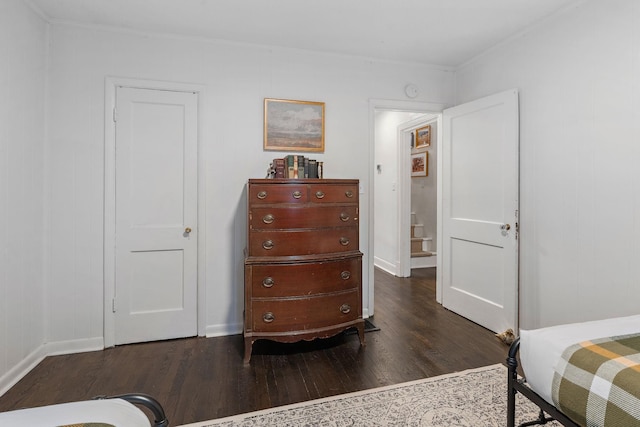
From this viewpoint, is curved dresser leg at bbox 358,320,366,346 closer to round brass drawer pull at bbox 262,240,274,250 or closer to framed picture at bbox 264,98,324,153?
round brass drawer pull at bbox 262,240,274,250

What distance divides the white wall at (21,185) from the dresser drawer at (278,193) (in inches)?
59.1

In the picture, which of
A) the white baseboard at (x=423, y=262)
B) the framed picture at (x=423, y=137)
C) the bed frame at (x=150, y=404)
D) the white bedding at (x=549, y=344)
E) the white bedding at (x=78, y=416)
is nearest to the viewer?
the white bedding at (x=78, y=416)

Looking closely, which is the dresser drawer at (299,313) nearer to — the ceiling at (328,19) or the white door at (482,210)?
the white door at (482,210)

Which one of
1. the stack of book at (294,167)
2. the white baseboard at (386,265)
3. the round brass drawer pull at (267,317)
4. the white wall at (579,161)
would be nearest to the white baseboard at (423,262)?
the white baseboard at (386,265)

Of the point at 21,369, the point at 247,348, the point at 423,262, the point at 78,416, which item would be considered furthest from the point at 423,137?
the point at 78,416

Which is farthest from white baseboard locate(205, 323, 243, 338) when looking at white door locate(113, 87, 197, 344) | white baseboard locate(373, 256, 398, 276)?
white baseboard locate(373, 256, 398, 276)

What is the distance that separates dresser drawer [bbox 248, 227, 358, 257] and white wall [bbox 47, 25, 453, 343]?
0.59 metres

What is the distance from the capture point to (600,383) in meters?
1.03

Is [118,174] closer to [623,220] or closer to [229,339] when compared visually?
[229,339]

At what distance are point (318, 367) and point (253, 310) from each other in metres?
0.61

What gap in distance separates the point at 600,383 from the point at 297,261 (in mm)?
1801

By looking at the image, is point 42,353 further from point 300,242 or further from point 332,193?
point 332,193

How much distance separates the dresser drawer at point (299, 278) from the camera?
2453 millimetres

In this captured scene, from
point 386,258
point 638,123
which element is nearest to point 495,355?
Answer: point 638,123
